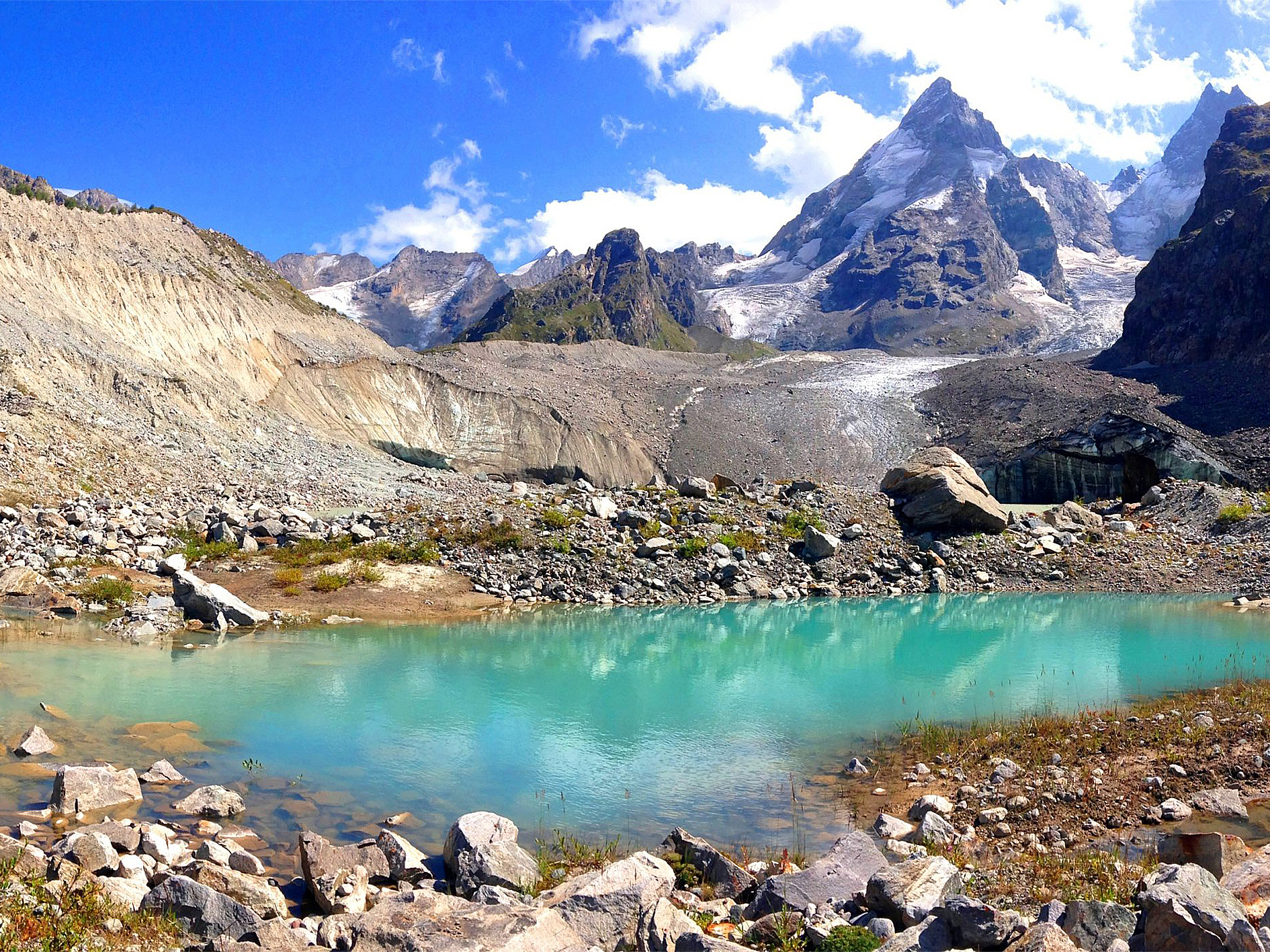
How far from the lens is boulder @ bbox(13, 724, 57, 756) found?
34.2 feet

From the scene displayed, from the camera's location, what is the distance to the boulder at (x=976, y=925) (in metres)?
5.54

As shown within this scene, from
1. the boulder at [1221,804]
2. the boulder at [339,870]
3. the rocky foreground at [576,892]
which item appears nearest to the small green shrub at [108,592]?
the rocky foreground at [576,892]

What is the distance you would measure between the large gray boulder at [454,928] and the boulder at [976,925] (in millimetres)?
2455

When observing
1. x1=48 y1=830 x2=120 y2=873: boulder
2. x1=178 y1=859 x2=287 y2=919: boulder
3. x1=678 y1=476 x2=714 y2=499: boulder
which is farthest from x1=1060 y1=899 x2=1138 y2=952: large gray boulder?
x1=678 y1=476 x2=714 y2=499: boulder

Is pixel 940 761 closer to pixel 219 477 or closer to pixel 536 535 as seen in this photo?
pixel 536 535

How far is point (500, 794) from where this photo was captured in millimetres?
Result: 10531

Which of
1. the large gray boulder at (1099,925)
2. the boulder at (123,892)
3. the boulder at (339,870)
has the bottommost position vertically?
the boulder at (339,870)

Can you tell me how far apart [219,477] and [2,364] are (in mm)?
8177

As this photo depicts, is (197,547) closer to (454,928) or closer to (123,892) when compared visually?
(123,892)

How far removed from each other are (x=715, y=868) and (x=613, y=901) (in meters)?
1.62

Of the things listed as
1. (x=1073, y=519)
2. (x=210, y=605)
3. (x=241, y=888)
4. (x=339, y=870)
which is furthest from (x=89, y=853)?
(x=1073, y=519)

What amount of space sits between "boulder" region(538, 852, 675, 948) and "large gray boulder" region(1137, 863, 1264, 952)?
317 cm

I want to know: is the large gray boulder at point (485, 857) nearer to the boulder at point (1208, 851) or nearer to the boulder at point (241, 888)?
the boulder at point (241, 888)

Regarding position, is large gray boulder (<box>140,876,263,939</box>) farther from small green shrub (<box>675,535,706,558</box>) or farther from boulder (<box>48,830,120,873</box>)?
small green shrub (<box>675,535,706,558</box>)
